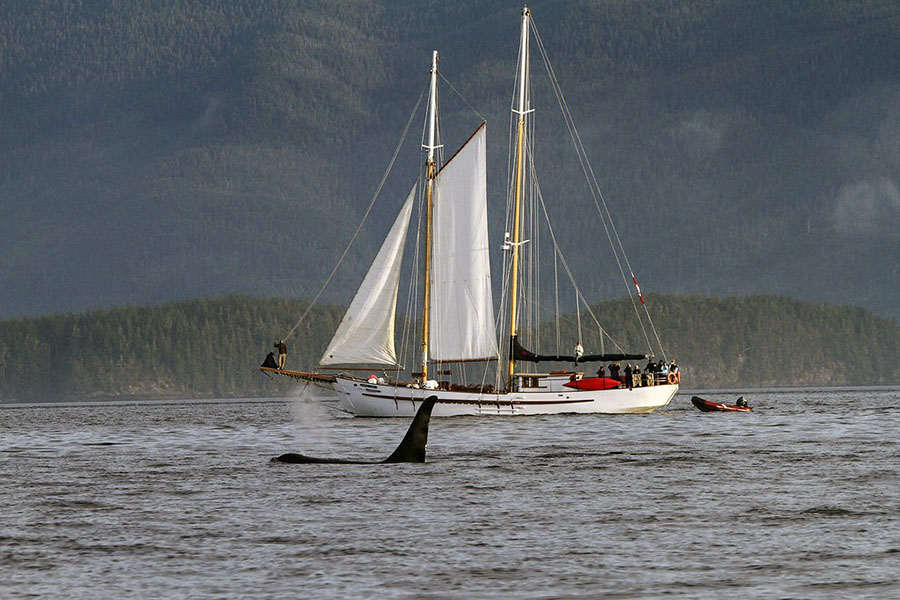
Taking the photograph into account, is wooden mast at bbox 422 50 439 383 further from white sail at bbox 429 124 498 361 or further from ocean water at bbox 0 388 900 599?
ocean water at bbox 0 388 900 599

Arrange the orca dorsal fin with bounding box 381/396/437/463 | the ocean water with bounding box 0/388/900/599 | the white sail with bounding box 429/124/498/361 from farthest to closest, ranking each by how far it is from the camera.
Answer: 1. the white sail with bounding box 429/124/498/361
2. the orca dorsal fin with bounding box 381/396/437/463
3. the ocean water with bounding box 0/388/900/599

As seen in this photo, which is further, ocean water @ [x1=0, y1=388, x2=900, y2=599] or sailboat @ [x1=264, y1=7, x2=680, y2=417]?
sailboat @ [x1=264, y1=7, x2=680, y2=417]

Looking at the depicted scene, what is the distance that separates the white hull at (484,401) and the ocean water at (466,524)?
38.5 m

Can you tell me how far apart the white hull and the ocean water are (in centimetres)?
3848

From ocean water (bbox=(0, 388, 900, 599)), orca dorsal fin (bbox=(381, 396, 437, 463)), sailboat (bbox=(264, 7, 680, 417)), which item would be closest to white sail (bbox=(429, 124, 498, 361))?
sailboat (bbox=(264, 7, 680, 417))

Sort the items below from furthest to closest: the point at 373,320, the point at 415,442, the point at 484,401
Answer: the point at 373,320
the point at 484,401
the point at 415,442

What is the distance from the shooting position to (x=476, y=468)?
53000 mm

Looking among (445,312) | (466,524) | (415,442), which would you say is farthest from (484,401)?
(466,524)

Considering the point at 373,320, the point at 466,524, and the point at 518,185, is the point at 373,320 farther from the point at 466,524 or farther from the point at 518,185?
the point at 466,524

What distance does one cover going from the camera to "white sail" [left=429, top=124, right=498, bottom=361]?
109 metres

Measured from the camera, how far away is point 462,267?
110 m

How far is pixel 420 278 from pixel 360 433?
28.9 metres

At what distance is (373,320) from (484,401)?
10.6 meters

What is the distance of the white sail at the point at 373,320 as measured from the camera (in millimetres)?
108750
